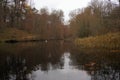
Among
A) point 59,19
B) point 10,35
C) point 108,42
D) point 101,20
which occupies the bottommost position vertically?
point 10,35

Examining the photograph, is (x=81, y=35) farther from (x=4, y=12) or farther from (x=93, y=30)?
(x=4, y=12)

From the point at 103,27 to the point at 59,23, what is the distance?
239 ft

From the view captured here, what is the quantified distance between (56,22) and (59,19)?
189 inches

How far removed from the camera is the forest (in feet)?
126

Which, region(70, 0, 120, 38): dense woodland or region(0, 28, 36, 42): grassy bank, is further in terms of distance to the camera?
region(0, 28, 36, 42): grassy bank

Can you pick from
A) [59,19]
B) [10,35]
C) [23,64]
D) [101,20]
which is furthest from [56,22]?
[23,64]

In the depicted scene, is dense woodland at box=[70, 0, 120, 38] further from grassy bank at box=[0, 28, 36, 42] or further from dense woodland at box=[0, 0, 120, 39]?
grassy bank at box=[0, 28, 36, 42]

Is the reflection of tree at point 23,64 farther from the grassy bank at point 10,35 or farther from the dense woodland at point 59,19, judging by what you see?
the grassy bank at point 10,35

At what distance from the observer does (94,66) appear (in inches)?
748

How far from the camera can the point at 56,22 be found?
112 meters

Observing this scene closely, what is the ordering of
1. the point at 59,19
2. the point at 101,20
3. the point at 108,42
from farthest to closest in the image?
1. the point at 59,19
2. the point at 101,20
3. the point at 108,42

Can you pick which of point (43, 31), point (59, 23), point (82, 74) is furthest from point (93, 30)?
point (59, 23)

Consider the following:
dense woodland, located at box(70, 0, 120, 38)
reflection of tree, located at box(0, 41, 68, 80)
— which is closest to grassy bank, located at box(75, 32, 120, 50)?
dense woodland, located at box(70, 0, 120, 38)

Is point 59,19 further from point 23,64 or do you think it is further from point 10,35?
point 23,64
